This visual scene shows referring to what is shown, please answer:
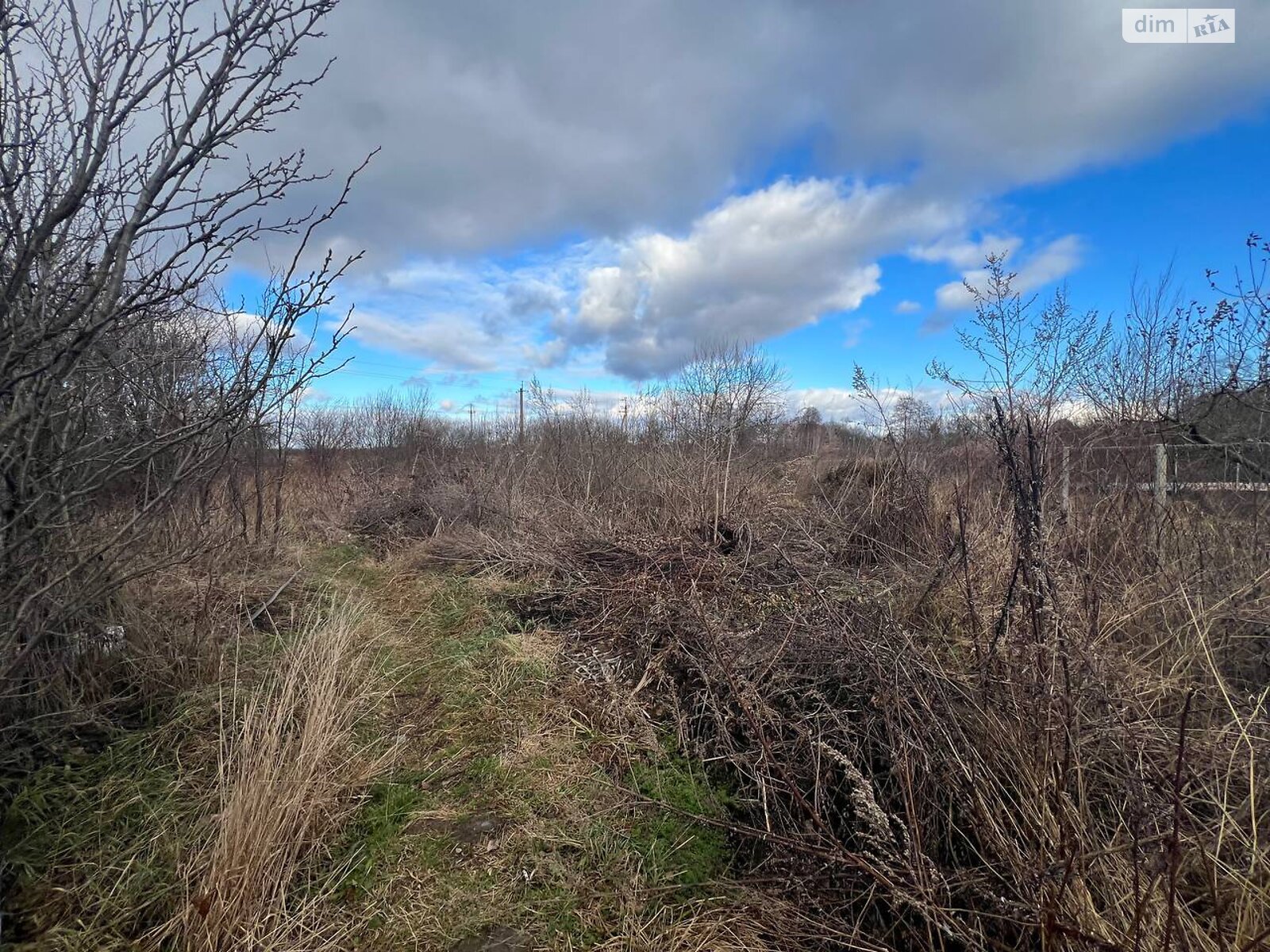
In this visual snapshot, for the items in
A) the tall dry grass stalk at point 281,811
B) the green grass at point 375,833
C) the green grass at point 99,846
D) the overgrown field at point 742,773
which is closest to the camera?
the overgrown field at point 742,773

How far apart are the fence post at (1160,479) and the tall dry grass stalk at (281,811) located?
207 inches

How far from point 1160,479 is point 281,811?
566 cm

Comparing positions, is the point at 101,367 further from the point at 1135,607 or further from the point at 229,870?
the point at 1135,607

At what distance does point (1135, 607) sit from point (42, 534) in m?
5.55

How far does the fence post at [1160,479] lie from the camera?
4.07 meters

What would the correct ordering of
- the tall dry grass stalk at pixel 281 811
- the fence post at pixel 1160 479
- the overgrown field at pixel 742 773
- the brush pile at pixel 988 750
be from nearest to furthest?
the brush pile at pixel 988 750, the overgrown field at pixel 742 773, the tall dry grass stalk at pixel 281 811, the fence post at pixel 1160 479

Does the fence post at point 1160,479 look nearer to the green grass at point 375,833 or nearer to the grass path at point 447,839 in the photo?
the grass path at point 447,839

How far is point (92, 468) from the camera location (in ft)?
9.37

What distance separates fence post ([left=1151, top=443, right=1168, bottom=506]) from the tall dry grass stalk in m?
5.26

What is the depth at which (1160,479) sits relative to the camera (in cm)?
418

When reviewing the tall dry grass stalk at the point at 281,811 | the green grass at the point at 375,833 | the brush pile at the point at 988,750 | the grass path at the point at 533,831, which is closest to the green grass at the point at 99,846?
the tall dry grass stalk at the point at 281,811

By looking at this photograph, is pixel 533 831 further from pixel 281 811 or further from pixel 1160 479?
pixel 1160 479

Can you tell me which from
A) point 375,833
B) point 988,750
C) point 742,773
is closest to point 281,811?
point 375,833

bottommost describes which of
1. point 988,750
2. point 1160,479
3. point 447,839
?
point 447,839
